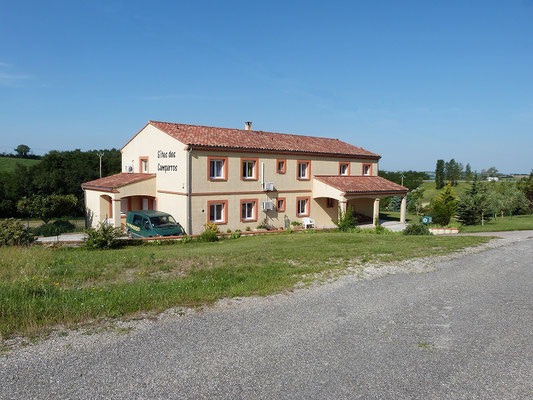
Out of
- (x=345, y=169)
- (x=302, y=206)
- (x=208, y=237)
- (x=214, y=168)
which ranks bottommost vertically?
(x=208, y=237)

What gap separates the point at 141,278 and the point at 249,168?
15645mm

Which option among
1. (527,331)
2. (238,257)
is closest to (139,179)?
(238,257)

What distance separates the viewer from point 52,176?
53.5 meters

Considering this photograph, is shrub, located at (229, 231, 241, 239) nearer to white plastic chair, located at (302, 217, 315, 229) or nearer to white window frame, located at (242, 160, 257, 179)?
white window frame, located at (242, 160, 257, 179)

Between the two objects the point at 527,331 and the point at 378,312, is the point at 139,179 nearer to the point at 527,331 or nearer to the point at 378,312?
the point at 378,312

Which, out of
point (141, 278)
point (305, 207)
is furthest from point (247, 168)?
point (141, 278)

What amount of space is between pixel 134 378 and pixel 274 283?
4.53m

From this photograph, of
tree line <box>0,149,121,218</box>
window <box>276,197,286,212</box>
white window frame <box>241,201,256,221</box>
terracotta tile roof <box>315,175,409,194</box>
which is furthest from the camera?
Result: tree line <box>0,149,121,218</box>

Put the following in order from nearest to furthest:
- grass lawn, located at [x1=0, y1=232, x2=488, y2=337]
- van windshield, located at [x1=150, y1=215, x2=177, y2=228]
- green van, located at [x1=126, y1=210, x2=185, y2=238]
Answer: grass lawn, located at [x1=0, y1=232, x2=488, y2=337], green van, located at [x1=126, y1=210, x2=185, y2=238], van windshield, located at [x1=150, y1=215, x2=177, y2=228]

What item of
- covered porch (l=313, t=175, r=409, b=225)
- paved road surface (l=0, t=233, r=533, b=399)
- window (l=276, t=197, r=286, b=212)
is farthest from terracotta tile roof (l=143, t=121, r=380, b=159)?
paved road surface (l=0, t=233, r=533, b=399)

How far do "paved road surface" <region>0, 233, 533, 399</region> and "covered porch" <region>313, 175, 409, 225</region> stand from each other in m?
18.1

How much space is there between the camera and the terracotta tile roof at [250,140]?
2267 centimetres

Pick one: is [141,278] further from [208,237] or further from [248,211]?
[248,211]

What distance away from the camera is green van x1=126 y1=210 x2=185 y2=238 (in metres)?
20.3
